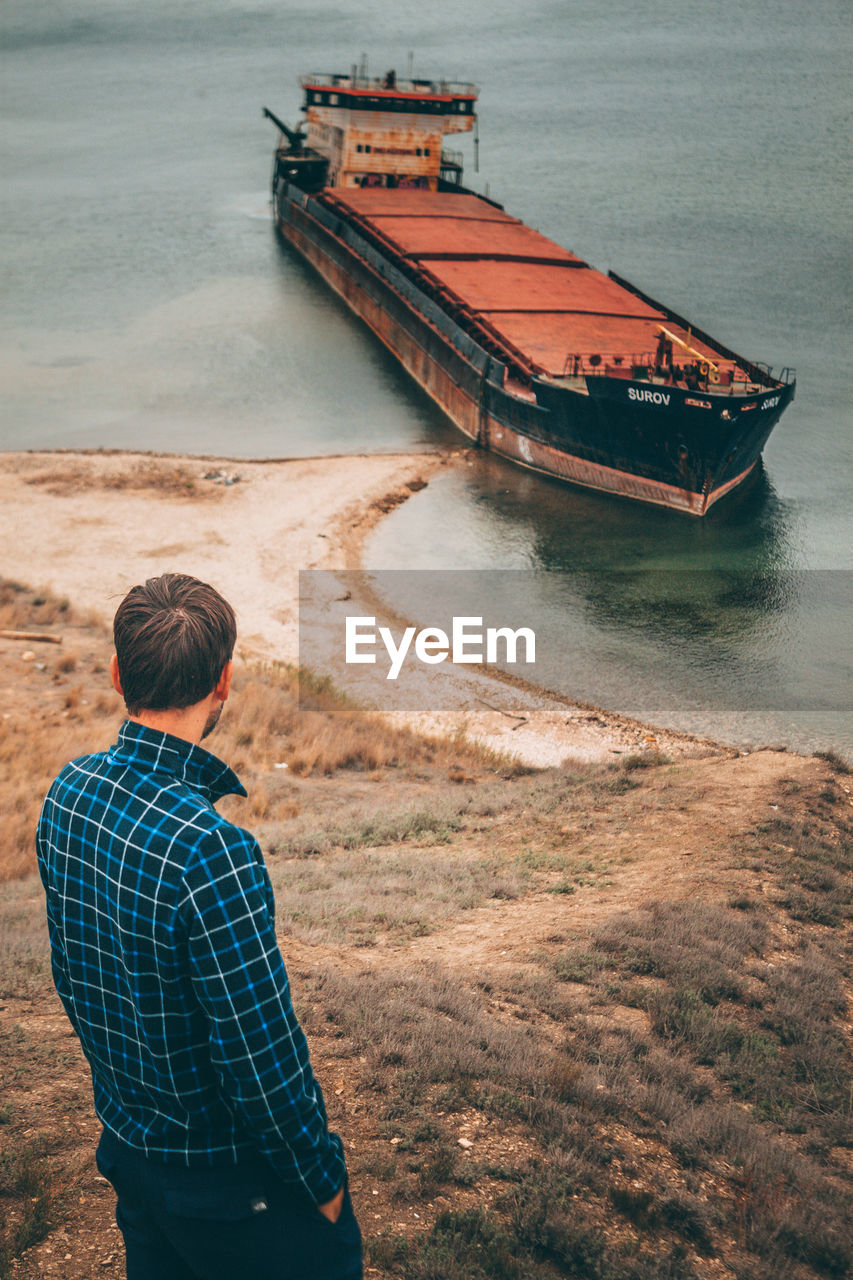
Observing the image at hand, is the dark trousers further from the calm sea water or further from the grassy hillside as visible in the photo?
the calm sea water

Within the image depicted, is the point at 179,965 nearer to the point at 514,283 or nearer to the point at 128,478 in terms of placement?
the point at 128,478

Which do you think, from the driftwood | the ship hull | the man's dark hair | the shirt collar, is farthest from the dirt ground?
the ship hull

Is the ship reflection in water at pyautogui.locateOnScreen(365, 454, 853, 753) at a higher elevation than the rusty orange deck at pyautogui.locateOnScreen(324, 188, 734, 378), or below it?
below

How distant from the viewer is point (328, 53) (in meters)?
115

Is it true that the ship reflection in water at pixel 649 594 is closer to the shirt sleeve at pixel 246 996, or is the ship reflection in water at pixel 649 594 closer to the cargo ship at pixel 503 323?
the cargo ship at pixel 503 323

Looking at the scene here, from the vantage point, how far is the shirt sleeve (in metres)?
1.67

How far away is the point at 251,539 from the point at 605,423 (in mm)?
8587

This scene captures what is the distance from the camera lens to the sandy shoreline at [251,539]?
13578mm

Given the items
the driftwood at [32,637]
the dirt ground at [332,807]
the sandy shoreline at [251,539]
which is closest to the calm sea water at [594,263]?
the sandy shoreline at [251,539]

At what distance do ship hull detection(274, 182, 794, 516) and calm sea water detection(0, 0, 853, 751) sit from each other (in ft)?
2.34

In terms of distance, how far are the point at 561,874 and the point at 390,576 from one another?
12.3 m

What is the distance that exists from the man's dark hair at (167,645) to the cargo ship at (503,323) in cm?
1950

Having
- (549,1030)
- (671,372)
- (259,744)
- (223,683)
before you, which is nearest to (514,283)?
(671,372)

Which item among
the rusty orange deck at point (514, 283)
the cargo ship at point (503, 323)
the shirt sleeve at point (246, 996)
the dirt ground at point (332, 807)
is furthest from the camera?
the rusty orange deck at point (514, 283)
